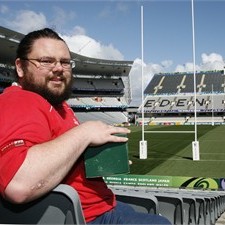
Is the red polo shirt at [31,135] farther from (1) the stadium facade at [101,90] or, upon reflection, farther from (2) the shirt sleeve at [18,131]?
(1) the stadium facade at [101,90]

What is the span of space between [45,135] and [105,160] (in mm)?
284

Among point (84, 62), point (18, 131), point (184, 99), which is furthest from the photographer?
point (184, 99)

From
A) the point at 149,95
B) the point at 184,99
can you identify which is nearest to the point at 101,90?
the point at 149,95

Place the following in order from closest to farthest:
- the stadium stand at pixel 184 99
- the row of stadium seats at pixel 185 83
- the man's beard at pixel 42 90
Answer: the man's beard at pixel 42 90
the stadium stand at pixel 184 99
the row of stadium seats at pixel 185 83

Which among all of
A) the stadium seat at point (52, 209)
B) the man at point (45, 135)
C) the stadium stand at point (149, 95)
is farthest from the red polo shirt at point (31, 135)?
the stadium stand at point (149, 95)

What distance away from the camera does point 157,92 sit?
75.5 metres

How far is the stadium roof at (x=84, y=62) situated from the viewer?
120 feet

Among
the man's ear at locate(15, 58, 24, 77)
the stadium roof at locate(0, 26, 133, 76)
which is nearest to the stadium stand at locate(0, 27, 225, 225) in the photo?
the stadium roof at locate(0, 26, 133, 76)

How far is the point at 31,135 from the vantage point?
1.36m

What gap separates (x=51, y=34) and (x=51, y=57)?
13 centimetres

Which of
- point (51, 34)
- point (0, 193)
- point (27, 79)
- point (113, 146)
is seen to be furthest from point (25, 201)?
point (51, 34)

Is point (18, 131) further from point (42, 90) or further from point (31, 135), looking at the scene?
point (42, 90)

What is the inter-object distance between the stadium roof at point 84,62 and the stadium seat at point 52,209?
1396 inches

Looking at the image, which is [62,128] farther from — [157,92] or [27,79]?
[157,92]
